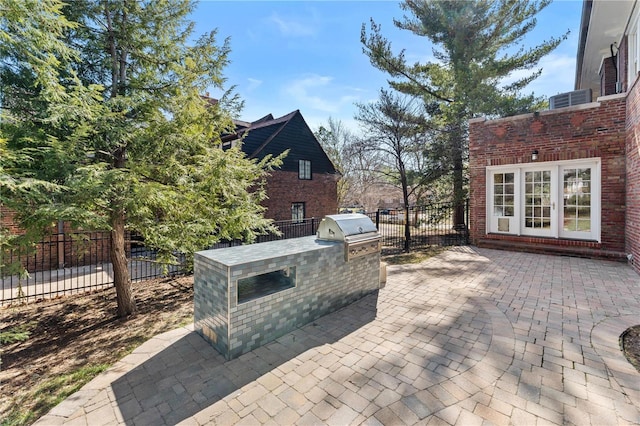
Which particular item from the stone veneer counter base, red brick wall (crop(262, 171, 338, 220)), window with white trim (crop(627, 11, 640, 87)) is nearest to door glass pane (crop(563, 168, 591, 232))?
window with white trim (crop(627, 11, 640, 87))

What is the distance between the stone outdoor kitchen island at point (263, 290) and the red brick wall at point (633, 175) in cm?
621

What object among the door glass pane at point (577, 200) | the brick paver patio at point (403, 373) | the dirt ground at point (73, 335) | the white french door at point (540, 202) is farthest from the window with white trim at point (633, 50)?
the dirt ground at point (73, 335)

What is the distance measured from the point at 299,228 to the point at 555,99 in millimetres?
11418

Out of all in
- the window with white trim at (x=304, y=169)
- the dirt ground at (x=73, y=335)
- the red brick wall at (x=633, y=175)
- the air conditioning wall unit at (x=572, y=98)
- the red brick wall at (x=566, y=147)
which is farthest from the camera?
the window with white trim at (x=304, y=169)

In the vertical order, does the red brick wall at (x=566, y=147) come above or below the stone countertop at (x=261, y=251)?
above

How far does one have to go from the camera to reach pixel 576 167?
24.2ft

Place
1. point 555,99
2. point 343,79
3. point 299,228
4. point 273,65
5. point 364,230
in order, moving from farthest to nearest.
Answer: point 299,228, point 343,79, point 273,65, point 555,99, point 364,230

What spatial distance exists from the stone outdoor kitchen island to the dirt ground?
1.16 m

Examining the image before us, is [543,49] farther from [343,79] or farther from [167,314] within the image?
[167,314]

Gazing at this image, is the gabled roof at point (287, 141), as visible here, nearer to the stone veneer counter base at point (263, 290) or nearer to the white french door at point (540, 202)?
the white french door at point (540, 202)

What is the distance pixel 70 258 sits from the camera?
27.2 feet

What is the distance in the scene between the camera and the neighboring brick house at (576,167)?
21.6ft

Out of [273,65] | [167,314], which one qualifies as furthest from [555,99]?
[167,314]

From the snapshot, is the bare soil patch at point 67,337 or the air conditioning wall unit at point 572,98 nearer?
the bare soil patch at point 67,337
